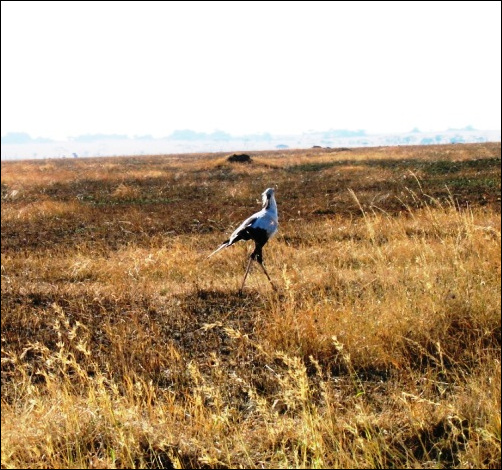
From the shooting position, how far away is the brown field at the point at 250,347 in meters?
3.05

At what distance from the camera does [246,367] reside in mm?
4699

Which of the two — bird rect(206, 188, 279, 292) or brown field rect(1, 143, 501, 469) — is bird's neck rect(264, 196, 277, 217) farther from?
brown field rect(1, 143, 501, 469)

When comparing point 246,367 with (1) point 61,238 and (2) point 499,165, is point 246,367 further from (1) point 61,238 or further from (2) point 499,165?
(2) point 499,165

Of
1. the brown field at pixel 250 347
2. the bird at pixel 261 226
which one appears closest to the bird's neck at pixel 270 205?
the bird at pixel 261 226

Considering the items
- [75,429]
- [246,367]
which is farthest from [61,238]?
[75,429]

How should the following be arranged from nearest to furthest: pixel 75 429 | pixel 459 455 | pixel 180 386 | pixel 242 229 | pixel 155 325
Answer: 1. pixel 459 455
2. pixel 75 429
3. pixel 180 386
4. pixel 155 325
5. pixel 242 229

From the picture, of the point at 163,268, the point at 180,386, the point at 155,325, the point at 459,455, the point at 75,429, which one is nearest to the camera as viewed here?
the point at 459,455

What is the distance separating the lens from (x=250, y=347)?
5.24 meters

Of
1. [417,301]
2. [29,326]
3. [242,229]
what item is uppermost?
[242,229]

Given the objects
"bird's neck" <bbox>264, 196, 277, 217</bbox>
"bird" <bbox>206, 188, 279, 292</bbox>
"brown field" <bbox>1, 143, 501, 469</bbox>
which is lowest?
"brown field" <bbox>1, 143, 501, 469</bbox>

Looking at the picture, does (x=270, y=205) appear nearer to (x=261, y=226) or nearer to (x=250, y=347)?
(x=261, y=226)

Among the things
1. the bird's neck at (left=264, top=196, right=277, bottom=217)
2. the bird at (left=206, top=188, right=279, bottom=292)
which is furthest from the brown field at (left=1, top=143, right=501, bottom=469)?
the bird's neck at (left=264, top=196, right=277, bottom=217)

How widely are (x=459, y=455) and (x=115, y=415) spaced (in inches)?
79.5

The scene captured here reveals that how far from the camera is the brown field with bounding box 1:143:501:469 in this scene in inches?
120
